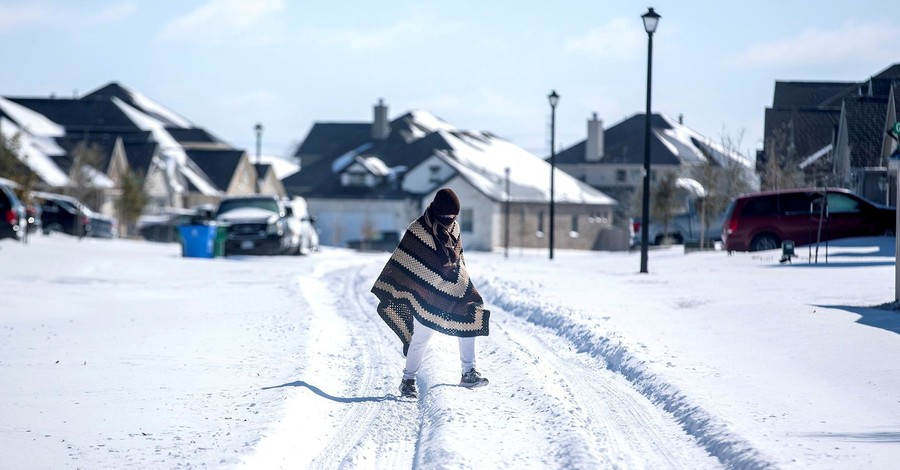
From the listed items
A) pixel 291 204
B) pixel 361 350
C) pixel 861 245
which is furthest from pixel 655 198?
pixel 361 350

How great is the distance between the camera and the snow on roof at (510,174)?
236ft

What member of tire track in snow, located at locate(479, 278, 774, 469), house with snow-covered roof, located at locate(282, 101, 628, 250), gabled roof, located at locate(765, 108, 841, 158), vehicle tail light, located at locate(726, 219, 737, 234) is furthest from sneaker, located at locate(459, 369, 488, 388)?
house with snow-covered roof, located at locate(282, 101, 628, 250)

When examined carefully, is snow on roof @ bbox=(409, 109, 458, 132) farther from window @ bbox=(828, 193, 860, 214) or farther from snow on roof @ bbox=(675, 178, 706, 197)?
window @ bbox=(828, 193, 860, 214)

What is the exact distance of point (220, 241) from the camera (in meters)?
32.9

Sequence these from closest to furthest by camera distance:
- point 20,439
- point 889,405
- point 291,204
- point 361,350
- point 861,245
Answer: point 20,439, point 889,405, point 361,350, point 861,245, point 291,204

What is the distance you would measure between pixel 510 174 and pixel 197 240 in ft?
147

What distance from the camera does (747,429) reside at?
7906 millimetres

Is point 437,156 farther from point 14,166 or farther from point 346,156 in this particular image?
point 14,166

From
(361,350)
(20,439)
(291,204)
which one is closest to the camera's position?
(20,439)

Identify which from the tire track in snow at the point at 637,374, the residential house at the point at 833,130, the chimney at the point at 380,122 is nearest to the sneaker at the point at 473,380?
the tire track in snow at the point at 637,374

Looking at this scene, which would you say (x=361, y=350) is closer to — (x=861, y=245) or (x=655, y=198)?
(x=861, y=245)

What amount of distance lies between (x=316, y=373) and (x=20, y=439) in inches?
145

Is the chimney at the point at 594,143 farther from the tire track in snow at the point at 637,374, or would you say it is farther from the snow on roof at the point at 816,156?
the tire track in snow at the point at 637,374

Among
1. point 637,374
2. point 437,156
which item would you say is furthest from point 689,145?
point 637,374
